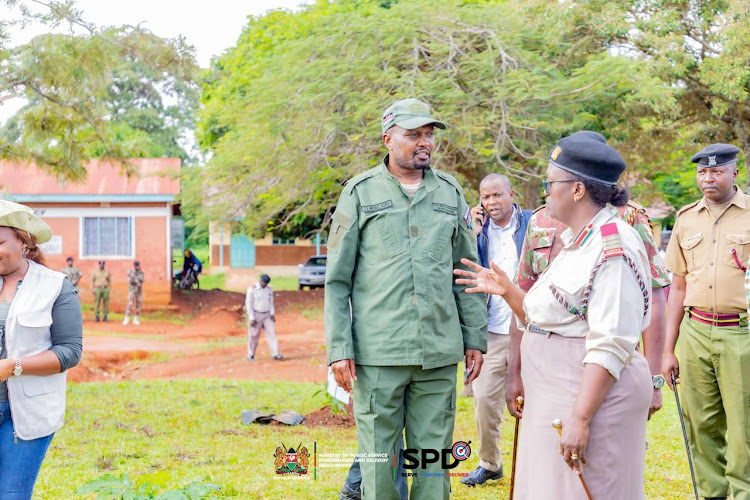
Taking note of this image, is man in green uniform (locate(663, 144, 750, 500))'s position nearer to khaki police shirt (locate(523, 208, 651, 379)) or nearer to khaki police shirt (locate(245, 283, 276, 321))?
khaki police shirt (locate(523, 208, 651, 379))

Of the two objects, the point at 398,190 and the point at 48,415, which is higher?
the point at 398,190

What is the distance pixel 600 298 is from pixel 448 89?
35.2 feet

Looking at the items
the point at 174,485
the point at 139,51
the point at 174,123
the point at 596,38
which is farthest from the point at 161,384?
the point at 174,123

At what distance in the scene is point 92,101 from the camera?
8422 mm

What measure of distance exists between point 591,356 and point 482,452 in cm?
266

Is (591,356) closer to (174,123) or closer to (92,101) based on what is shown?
(92,101)

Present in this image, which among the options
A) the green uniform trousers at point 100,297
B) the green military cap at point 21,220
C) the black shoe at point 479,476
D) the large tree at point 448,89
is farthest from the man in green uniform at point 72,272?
the green military cap at point 21,220

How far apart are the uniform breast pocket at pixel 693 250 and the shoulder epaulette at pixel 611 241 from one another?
2.11m

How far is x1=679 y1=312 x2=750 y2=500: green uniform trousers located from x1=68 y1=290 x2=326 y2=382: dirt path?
5.05 metres

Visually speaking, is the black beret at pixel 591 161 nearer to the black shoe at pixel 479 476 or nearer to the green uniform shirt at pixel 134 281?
the black shoe at pixel 479 476

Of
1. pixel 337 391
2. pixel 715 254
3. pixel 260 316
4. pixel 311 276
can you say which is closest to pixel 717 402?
pixel 715 254

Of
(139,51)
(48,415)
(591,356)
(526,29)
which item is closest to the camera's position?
(591,356)

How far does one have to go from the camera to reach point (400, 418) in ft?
11.8

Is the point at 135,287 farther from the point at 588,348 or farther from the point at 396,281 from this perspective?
the point at 588,348
